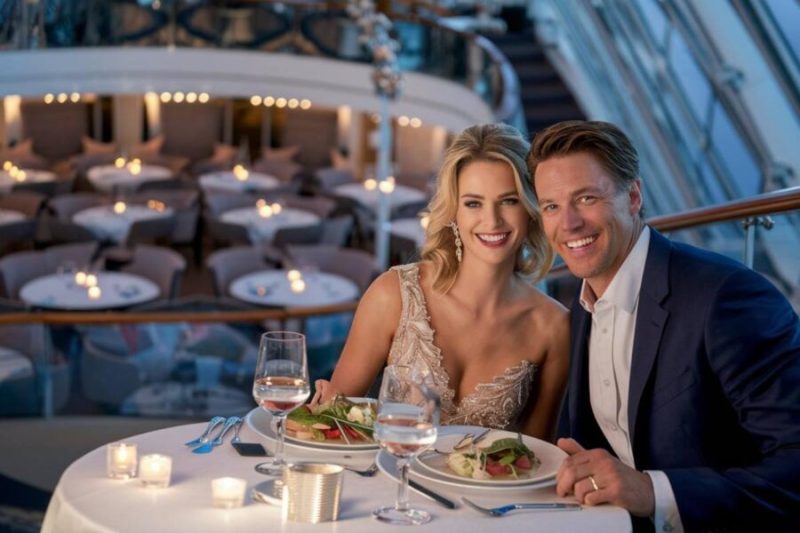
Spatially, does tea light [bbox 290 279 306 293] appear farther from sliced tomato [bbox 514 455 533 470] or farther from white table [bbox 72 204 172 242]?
sliced tomato [bbox 514 455 533 470]

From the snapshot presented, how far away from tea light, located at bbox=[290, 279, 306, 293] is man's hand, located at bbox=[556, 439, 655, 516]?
25.5 feet

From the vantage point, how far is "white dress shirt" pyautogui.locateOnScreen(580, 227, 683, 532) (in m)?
2.96

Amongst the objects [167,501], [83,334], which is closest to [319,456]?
[167,501]

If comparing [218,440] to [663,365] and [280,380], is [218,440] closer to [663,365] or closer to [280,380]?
[280,380]

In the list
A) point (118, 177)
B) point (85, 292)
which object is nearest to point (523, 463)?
point (85, 292)

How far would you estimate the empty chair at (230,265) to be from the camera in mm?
10617

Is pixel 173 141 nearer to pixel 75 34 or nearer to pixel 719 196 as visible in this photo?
pixel 75 34

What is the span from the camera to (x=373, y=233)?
15.1 meters

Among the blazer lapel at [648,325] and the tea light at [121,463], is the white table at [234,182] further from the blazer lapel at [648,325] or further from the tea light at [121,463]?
the tea light at [121,463]

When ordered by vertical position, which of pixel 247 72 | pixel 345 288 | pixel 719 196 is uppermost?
pixel 247 72

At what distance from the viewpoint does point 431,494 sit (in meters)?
2.54


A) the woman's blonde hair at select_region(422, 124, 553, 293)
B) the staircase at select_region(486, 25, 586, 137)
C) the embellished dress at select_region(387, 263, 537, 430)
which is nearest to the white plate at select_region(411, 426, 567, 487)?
the embellished dress at select_region(387, 263, 537, 430)

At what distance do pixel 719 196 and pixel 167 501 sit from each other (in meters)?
7.40

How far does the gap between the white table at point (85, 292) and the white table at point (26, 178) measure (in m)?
4.28
